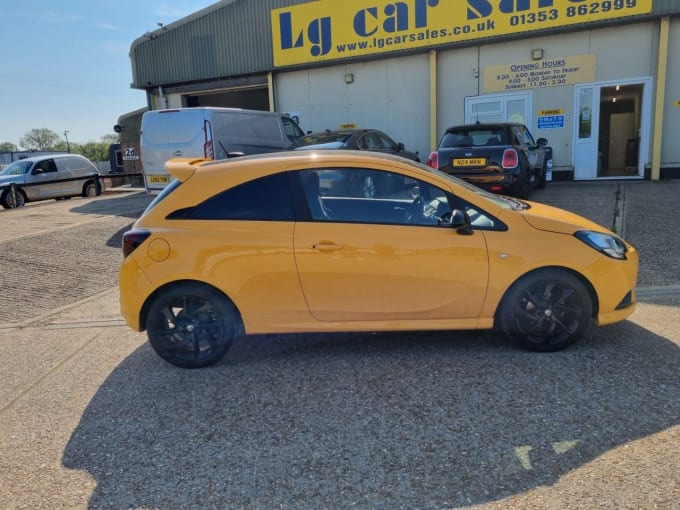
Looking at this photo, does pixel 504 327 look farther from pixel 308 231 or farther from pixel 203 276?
pixel 203 276

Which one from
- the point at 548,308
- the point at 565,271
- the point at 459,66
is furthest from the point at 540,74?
the point at 548,308

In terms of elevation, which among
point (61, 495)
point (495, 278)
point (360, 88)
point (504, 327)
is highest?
point (360, 88)

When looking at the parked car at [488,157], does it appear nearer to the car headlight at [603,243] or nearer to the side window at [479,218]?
the car headlight at [603,243]

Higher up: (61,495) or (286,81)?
(286,81)

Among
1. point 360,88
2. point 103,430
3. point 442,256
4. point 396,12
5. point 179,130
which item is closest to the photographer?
point 103,430

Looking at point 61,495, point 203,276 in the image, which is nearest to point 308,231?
point 203,276

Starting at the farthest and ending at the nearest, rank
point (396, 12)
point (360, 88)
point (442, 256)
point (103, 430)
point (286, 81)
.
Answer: point (286, 81) < point (360, 88) < point (396, 12) < point (442, 256) < point (103, 430)

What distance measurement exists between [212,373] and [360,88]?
1367cm

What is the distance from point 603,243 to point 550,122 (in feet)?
36.5

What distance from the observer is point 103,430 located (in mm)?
3285

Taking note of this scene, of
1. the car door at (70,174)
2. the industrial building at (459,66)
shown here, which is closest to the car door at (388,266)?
the industrial building at (459,66)

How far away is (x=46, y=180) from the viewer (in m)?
16.9

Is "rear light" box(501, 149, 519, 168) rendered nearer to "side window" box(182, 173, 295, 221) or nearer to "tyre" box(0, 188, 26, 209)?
"side window" box(182, 173, 295, 221)

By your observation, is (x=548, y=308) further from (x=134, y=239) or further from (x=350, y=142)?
(x=350, y=142)
